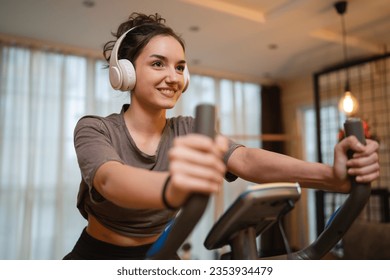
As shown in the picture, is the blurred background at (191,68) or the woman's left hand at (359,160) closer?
the woman's left hand at (359,160)

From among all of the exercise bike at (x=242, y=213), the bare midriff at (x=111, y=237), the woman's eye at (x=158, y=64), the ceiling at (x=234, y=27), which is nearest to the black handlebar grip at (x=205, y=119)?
the exercise bike at (x=242, y=213)

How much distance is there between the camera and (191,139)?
1.53ft

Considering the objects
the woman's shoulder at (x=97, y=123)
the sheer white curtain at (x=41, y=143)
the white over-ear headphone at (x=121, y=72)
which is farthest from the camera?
the sheer white curtain at (x=41, y=143)

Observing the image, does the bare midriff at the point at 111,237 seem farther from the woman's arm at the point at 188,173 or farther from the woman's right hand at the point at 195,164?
the woman's right hand at the point at 195,164

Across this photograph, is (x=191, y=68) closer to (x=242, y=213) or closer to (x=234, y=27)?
(x=234, y=27)

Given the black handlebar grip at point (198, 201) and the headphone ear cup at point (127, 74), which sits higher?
the headphone ear cup at point (127, 74)

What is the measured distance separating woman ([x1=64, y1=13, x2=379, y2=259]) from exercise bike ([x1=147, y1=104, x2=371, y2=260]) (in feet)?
0.17

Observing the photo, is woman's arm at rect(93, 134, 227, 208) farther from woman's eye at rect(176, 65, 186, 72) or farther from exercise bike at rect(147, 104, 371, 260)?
woman's eye at rect(176, 65, 186, 72)

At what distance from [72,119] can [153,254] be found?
3.18 m

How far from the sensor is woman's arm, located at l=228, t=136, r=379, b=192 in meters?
0.70

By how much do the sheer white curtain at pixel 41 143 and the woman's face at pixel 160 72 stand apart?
228cm

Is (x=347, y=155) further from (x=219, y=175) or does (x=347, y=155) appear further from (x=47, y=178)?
(x=47, y=178)

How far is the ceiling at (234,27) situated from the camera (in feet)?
7.61
